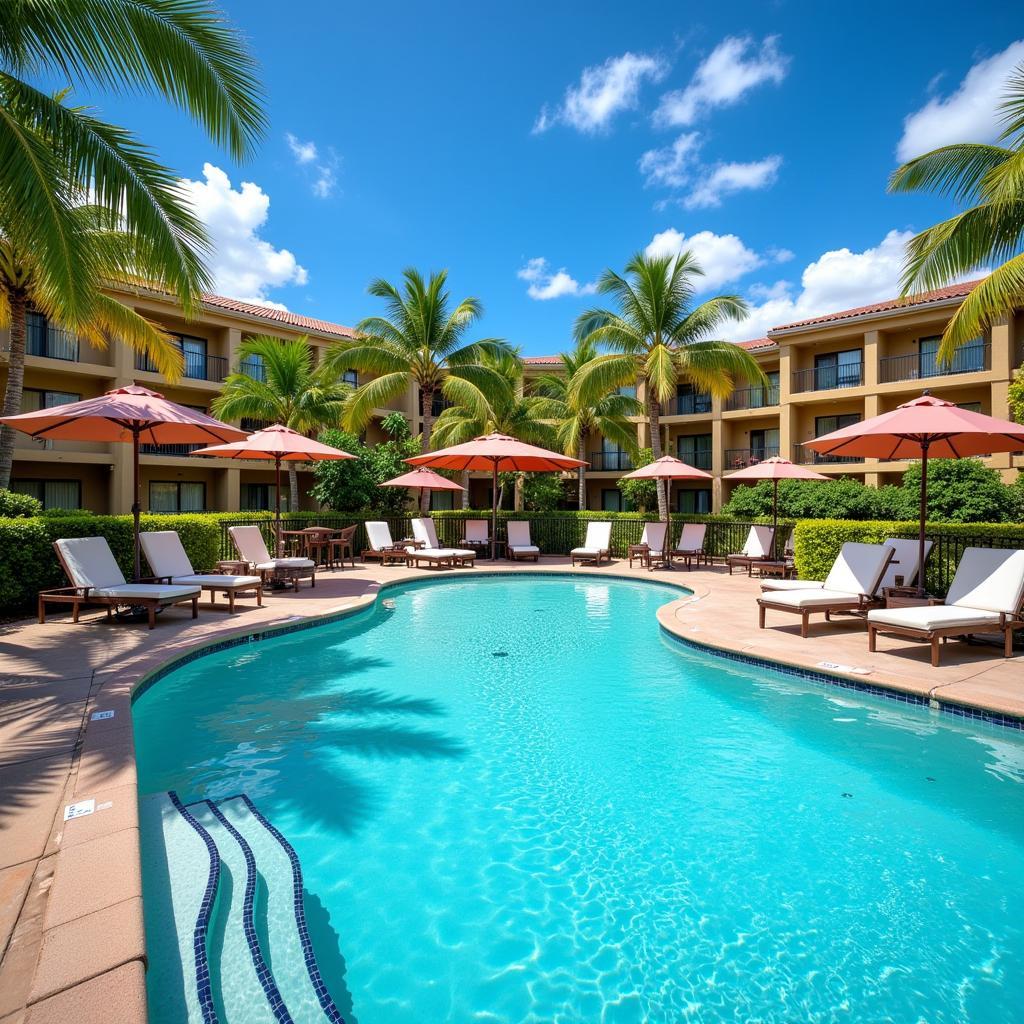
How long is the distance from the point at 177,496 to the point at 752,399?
26058 mm

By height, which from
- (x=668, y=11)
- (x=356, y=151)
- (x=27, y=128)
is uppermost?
(x=668, y=11)

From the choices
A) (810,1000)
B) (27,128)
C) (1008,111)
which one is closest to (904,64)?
(1008,111)

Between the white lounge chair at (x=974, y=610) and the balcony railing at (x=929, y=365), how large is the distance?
1708 cm

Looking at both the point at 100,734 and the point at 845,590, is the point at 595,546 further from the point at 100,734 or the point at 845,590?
the point at 100,734

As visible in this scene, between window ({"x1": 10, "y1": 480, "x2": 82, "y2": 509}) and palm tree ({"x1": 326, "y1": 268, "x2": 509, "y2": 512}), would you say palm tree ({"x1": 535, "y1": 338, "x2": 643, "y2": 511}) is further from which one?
window ({"x1": 10, "y1": 480, "x2": 82, "y2": 509})

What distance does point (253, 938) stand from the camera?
2.64 meters

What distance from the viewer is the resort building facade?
21375 mm

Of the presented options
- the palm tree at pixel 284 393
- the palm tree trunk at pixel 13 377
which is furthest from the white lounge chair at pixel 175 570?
the palm tree at pixel 284 393

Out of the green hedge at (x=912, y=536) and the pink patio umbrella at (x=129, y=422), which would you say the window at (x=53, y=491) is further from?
the green hedge at (x=912, y=536)

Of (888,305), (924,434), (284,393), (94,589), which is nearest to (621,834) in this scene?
(924,434)

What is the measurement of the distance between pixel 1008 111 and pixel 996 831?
32.9 ft

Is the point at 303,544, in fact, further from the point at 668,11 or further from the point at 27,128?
the point at 668,11

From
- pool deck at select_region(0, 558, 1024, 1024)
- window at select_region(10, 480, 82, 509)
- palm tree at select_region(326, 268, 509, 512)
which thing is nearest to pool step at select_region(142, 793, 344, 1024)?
pool deck at select_region(0, 558, 1024, 1024)

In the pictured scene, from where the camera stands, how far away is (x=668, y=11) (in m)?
11.7
